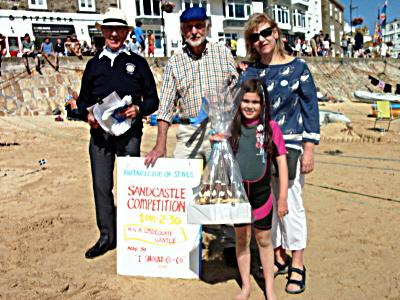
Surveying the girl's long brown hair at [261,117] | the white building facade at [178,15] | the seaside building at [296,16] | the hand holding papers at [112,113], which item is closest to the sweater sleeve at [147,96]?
the hand holding papers at [112,113]

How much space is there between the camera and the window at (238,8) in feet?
133

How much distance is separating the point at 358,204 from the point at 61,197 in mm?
4029

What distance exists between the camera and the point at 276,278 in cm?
337

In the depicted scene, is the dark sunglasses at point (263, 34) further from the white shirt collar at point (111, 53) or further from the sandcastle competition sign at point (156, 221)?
the white shirt collar at point (111, 53)

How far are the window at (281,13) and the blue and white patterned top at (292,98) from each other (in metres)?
45.2

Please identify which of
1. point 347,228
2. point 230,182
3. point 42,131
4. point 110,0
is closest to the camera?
point 230,182

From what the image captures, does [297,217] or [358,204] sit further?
[358,204]

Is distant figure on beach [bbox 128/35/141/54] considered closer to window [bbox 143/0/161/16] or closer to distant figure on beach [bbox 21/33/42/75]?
distant figure on beach [bbox 21/33/42/75]

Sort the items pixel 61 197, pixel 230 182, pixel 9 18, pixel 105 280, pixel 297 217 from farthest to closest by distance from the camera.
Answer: pixel 9 18 → pixel 61 197 → pixel 105 280 → pixel 297 217 → pixel 230 182

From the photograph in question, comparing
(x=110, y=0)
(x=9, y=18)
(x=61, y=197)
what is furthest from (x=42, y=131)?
(x=110, y=0)

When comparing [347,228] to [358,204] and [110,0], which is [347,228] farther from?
[110,0]

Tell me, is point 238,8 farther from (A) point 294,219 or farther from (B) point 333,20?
(A) point 294,219

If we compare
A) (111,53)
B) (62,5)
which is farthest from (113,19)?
(62,5)

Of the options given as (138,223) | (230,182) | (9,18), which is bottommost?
(138,223)
